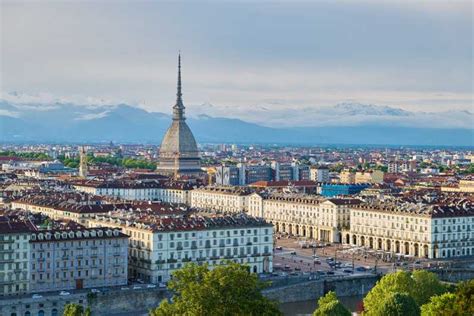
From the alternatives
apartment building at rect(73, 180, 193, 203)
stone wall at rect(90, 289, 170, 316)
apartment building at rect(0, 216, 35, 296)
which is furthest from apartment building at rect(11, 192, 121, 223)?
apartment building at rect(73, 180, 193, 203)

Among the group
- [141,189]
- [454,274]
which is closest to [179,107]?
[141,189]

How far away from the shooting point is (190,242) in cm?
6606

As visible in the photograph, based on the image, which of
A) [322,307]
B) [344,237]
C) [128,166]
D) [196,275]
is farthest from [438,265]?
[128,166]

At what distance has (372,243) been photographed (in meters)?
89.1

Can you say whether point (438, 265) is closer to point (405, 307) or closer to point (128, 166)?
point (405, 307)

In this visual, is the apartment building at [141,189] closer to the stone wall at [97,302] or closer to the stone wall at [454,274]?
the stone wall at [454,274]

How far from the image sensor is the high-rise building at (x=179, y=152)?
164625 millimetres

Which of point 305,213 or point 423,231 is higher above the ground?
point 305,213

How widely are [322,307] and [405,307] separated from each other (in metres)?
3.92

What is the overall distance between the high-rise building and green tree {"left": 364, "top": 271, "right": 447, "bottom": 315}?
356 ft

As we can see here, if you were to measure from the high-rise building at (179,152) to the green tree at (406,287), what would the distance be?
108 metres

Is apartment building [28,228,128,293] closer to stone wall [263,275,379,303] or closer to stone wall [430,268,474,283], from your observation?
stone wall [263,275,379,303]

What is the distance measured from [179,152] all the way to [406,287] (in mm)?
114580

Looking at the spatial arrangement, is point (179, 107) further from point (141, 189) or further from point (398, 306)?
point (398, 306)
